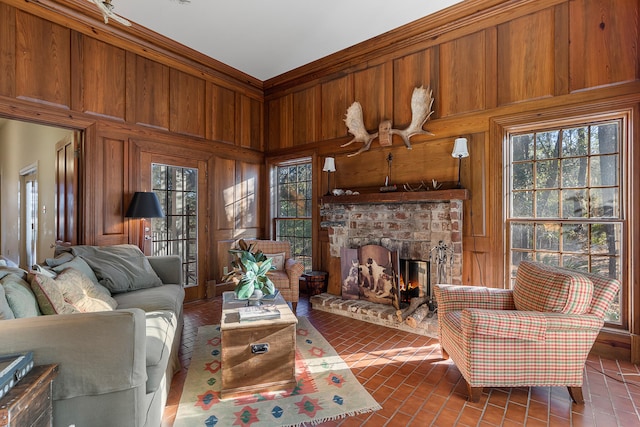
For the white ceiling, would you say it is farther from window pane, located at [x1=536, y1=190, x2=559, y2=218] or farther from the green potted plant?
the green potted plant

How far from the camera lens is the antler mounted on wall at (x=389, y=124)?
3686 millimetres

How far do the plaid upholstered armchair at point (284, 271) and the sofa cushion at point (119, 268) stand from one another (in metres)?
1.34

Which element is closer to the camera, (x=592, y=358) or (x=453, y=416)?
(x=453, y=416)

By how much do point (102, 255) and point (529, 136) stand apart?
14.5 ft

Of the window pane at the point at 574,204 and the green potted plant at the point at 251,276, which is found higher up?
the window pane at the point at 574,204

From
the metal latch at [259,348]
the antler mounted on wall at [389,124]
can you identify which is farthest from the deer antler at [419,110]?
the metal latch at [259,348]

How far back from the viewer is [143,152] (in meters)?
3.97

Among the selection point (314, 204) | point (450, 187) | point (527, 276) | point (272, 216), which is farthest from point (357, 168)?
point (527, 276)

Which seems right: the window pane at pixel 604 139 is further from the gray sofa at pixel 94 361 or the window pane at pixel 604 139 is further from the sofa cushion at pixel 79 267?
the sofa cushion at pixel 79 267

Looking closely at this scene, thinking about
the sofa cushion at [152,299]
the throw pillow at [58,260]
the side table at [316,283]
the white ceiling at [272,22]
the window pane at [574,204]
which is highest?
the white ceiling at [272,22]

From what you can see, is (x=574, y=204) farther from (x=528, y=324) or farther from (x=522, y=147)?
(x=528, y=324)

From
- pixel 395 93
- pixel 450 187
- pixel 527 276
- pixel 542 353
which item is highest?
pixel 395 93

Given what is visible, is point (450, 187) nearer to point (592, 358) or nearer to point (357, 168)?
point (357, 168)

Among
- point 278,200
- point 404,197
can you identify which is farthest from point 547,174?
point 278,200
